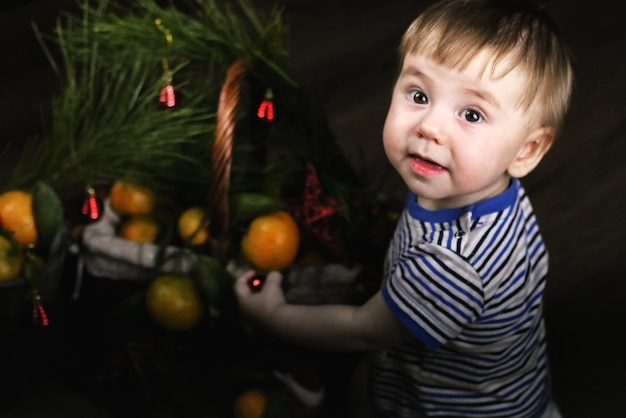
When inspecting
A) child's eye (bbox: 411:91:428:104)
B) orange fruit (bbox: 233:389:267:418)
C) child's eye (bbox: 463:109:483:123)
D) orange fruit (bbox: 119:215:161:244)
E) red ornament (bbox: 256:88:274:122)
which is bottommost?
orange fruit (bbox: 233:389:267:418)

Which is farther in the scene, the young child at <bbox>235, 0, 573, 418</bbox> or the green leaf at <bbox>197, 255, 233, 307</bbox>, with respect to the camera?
the green leaf at <bbox>197, 255, 233, 307</bbox>

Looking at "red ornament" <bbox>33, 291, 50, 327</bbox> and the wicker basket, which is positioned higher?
the wicker basket

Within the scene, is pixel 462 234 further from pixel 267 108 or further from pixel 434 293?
pixel 267 108

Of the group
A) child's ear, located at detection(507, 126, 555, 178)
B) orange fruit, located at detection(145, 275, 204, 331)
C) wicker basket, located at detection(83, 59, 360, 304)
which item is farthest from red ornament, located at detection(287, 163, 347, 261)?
child's ear, located at detection(507, 126, 555, 178)

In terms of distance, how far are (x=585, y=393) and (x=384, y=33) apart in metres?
0.79

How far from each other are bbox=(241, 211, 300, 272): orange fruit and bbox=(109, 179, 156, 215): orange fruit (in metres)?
0.13

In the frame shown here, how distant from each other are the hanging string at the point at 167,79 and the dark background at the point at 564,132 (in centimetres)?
25

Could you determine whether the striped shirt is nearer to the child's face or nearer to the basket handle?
the child's face

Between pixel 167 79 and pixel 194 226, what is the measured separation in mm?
156

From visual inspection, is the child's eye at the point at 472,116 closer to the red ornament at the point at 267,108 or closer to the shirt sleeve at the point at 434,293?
the shirt sleeve at the point at 434,293

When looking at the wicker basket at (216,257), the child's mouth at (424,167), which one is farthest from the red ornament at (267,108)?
the child's mouth at (424,167)

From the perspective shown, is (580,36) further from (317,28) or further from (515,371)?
(515,371)

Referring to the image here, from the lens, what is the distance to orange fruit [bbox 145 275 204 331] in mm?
921

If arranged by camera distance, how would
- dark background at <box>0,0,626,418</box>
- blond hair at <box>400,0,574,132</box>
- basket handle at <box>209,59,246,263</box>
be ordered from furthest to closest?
dark background at <box>0,0,626,418</box>
basket handle at <box>209,59,246,263</box>
blond hair at <box>400,0,574,132</box>
